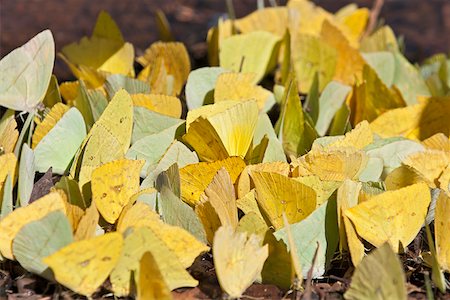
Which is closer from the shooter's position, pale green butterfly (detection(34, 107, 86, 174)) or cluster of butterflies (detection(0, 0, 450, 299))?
cluster of butterflies (detection(0, 0, 450, 299))

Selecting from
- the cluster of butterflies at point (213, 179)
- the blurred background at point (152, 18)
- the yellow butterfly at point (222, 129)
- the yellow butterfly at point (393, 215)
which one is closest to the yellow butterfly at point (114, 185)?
the cluster of butterflies at point (213, 179)

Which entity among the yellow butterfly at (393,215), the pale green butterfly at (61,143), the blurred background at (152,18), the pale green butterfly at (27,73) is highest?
the pale green butterfly at (27,73)

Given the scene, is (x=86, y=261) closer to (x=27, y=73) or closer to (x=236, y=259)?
(x=236, y=259)

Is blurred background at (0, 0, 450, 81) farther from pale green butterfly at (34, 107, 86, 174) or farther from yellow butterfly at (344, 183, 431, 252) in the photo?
yellow butterfly at (344, 183, 431, 252)

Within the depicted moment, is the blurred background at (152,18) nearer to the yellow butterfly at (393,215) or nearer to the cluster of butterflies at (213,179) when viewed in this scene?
the cluster of butterflies at (213,179)

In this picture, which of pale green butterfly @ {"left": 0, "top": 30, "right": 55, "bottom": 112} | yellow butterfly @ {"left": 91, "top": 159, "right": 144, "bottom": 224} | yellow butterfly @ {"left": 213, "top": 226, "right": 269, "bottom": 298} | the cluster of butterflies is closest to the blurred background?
the cluster of butterflies

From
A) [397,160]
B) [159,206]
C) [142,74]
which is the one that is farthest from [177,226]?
[142,74]
